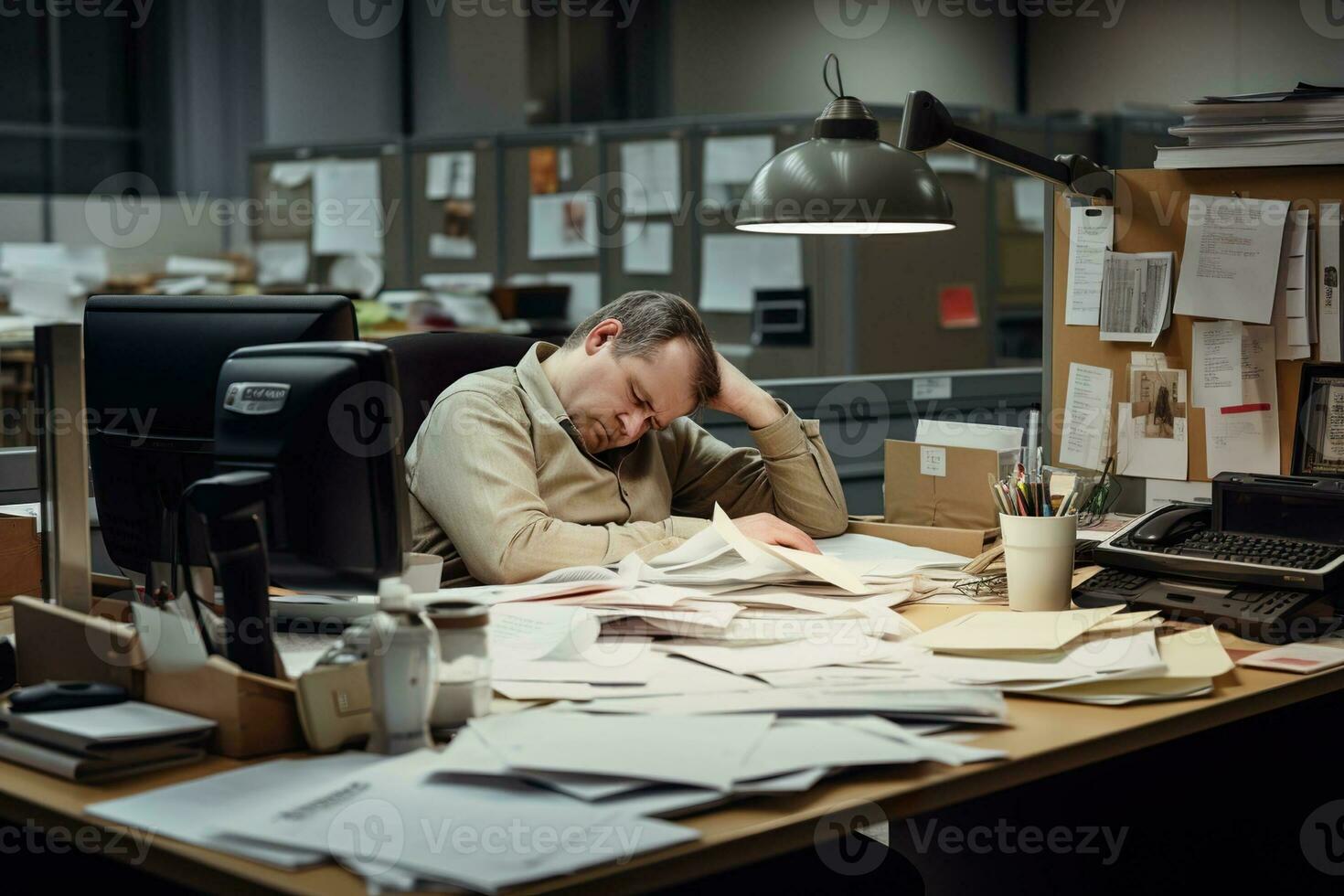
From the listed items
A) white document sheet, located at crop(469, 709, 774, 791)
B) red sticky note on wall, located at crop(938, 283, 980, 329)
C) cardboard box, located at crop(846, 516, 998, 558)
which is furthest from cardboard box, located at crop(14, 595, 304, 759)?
red sticky note on wall, located at crop(938, 283, 980, 329)

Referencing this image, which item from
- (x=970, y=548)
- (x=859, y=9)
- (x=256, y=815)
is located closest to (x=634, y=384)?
(x=970, y=548)

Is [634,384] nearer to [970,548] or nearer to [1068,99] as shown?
[970,548]

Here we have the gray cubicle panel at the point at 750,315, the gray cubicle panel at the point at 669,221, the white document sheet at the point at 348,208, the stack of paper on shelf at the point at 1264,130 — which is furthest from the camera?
the white document sheet at the point at 348,208

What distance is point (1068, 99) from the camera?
26.1 feet

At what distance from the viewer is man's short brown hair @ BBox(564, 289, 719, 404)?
1.95 meters

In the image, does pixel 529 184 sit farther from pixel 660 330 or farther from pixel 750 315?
pixel 660 330

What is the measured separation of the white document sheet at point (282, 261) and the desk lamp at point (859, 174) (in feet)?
14.5

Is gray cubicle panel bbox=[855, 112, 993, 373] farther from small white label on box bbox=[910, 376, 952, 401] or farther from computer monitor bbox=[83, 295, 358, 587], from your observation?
computer monitor bbox=[83, 295, 358, 587]

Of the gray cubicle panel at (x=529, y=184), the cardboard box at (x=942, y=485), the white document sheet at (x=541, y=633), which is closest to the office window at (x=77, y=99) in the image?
the gray cubicle panel at (x=529, y=184)

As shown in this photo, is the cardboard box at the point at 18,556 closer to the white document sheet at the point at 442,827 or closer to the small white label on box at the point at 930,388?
the white document sheet at the point at 442,827

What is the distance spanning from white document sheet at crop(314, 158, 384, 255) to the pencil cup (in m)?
4.39

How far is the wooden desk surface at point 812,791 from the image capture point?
2.88 ft

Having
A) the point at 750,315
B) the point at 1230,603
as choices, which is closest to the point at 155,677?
the point at 1230,603

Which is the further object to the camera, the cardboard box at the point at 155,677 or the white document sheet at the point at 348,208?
the white document sheet at the point at 348,208
